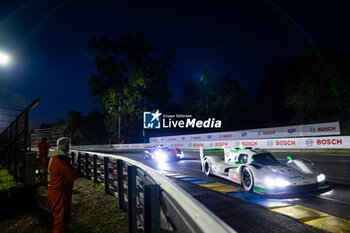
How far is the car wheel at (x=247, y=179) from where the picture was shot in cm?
635

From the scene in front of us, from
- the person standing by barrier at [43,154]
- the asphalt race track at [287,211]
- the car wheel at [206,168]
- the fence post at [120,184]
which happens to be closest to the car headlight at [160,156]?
the car wheel at [206,168]

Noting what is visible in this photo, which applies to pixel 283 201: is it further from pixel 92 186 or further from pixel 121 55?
pixel 121 55

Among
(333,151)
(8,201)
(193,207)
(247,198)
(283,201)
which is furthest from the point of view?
(333,151)

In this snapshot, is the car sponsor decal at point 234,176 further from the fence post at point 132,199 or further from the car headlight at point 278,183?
the fence post at point 132,199

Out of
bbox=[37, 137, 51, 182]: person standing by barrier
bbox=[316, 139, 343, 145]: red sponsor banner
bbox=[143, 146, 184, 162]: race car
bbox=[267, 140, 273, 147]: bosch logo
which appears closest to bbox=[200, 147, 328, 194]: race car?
bbox=[37, 137, 51, 182]: person standing by barrier

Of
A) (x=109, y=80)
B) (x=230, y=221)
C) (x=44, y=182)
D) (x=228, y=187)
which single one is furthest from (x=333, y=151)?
(x=109, y=80)

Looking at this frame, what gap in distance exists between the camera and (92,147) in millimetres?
41156

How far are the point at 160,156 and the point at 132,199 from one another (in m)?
12.4

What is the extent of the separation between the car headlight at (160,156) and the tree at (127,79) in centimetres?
2313

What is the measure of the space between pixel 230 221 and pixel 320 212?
1.97 meters

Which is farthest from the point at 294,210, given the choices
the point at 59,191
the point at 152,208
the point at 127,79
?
the point at 127,79

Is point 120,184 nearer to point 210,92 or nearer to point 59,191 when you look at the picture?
point 59,191

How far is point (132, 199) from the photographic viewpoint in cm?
368

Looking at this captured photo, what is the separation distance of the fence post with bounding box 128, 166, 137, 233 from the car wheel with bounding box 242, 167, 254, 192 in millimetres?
3842
